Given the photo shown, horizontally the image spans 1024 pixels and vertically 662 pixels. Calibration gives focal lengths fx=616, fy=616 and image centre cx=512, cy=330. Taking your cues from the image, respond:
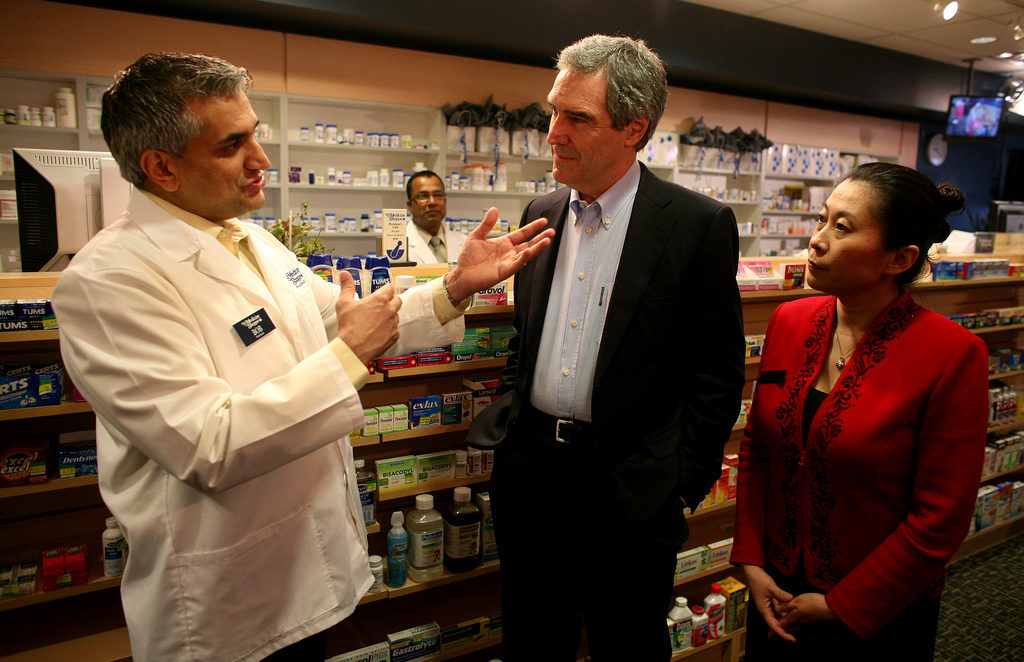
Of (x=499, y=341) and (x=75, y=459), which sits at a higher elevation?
(x=499, y=341)

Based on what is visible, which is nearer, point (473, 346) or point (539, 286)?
point (539, 286)

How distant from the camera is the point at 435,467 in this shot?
215cm

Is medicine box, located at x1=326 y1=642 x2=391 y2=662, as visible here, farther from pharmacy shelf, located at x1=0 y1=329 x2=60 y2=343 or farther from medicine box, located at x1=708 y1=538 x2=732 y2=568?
medicine box, located at x1=708 y1=538 x2=732 y2=568

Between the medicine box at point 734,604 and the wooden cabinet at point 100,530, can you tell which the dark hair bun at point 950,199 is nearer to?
the wooden cabinet at point 100,530

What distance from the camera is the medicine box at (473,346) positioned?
208 cm

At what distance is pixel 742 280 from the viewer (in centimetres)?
247

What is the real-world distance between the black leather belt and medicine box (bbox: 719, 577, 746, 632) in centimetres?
161

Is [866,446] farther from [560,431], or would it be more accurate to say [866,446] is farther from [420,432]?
[420,432]

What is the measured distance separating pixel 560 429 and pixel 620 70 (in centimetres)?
95

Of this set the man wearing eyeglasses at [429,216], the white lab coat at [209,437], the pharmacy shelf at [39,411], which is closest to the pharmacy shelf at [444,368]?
the white lab coat at [209,437]

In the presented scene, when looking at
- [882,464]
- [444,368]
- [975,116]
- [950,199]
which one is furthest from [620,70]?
[975,116]

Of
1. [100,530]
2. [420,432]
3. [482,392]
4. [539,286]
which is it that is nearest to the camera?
[539,286]

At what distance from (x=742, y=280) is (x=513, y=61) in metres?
5.19

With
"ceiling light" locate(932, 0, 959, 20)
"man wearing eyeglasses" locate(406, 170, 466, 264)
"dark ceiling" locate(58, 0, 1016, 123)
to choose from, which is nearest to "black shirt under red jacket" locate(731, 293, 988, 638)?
"man wearing eyeglasses" locate(406, 170, 466, 264)
